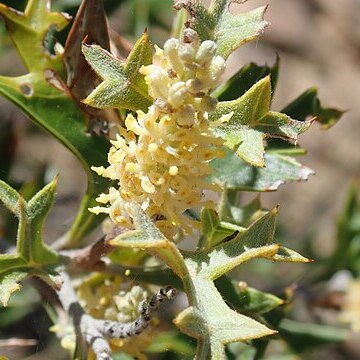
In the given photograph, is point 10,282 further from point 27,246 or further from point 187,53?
point 187,53

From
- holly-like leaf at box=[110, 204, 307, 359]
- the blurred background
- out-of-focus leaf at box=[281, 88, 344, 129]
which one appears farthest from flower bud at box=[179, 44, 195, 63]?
the blurred background

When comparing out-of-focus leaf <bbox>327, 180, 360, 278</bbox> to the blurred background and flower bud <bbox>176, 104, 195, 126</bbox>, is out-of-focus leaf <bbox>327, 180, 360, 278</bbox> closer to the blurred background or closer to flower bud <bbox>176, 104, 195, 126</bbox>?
the blurred background

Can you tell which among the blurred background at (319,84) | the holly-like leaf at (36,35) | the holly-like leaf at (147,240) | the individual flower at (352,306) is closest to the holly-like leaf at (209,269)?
the holly-like leaf at (147,240)

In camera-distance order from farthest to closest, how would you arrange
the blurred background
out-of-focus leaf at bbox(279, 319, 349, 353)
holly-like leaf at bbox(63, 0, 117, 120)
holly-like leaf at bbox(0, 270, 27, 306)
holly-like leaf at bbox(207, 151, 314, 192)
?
the blurred background, out-of-focus leaf at bbox(279, 319, 349, 353), holly-like leaf at bbox(207, 151, 314, 192), holly-like leaf at bbox(63, 0, 117, 120), holly-like leaf at bbox(0, 270, 27, 306)

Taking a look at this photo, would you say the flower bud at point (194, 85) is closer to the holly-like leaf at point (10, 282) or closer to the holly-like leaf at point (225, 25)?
the holly-like leaf at point (225, 25)

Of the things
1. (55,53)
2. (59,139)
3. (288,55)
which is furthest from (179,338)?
(288,55)

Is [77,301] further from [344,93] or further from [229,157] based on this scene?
[344,93]
